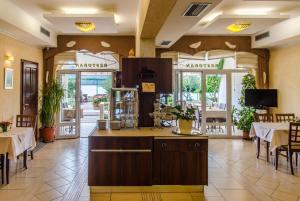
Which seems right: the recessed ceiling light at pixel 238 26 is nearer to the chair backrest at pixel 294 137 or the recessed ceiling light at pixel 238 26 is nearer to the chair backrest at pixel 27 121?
the chair backrest at pixel 294 137

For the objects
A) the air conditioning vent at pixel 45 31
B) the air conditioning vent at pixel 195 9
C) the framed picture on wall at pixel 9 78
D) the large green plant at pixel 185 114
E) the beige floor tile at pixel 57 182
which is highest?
the air conditioning vent at pixel 45 31

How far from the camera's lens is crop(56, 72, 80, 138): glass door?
9.21m

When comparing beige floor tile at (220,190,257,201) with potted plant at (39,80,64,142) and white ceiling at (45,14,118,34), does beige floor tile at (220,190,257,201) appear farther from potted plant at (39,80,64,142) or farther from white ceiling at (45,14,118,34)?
potted plant at (39,80,64,142)

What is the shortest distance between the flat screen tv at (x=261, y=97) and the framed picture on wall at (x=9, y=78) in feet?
21.3

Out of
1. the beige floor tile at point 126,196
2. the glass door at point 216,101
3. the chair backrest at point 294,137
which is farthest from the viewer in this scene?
the glass door at point 216,101

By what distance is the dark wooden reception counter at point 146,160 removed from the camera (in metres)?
4.05

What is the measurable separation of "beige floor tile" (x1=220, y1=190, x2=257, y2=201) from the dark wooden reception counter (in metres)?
0.44

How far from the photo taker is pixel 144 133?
4.26 m

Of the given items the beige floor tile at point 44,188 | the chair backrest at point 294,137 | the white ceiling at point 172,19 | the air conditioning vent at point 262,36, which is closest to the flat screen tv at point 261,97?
the air conditioning vent at point 262,36

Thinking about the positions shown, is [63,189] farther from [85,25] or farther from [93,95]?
[93,95]

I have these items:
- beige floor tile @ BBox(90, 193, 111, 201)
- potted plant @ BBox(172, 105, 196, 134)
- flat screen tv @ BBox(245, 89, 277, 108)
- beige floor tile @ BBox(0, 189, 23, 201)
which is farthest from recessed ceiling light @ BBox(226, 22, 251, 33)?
beige floor tile @ BBox(0, 189, 23, 201)

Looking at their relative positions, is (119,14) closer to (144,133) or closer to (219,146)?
(144,133)

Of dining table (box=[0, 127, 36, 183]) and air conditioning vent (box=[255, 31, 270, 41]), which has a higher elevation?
air conditioning vent (box=[255, 31, 270, 41])

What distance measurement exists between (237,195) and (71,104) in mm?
6499
